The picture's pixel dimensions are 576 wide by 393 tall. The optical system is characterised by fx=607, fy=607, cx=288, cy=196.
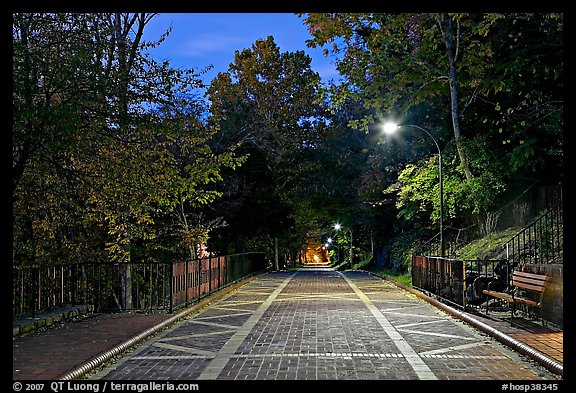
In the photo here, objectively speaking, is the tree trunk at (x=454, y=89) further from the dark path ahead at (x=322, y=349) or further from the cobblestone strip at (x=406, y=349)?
the cobblestone strip at (x=406, y=349)

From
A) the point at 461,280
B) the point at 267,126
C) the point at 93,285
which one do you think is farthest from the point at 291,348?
the point at 267,126

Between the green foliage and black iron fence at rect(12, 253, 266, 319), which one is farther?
black iron fence at rect(12, 253, 266, 319)

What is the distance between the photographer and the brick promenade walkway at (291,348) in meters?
8.08

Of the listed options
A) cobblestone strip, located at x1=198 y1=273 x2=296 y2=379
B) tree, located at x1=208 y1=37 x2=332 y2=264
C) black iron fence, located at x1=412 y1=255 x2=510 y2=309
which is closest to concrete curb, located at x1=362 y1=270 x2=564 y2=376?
black iron fence, located at x1=412 y1=255 x2=510 y2=309

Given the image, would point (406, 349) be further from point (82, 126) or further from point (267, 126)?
point (267, 126)

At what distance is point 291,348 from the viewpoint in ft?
32.9

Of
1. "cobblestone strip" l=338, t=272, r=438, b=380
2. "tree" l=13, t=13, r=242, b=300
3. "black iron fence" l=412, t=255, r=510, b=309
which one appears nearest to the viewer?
"cobblestone strip" l=338, t=272, r=438, b=380

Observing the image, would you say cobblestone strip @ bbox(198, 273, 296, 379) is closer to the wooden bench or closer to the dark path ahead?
the dark path ahead

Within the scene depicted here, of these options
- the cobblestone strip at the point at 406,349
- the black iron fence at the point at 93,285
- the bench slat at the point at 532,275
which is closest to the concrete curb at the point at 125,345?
the black iron fence at the point at 93,285

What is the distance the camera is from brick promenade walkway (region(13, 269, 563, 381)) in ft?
26.5

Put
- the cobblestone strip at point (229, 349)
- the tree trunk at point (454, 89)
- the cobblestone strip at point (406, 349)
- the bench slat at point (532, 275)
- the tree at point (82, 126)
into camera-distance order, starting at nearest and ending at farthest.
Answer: the cobblestone strip at point (406, 349), the cobblestone strip at point (229, 349), the tree at point (82, 126), the bench slat at point (532, 275), the tree trunk at point (454, 89)

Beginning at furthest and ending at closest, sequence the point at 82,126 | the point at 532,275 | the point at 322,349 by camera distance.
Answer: the point at 532,275 → the point at 82,126 → the point at 322,349
